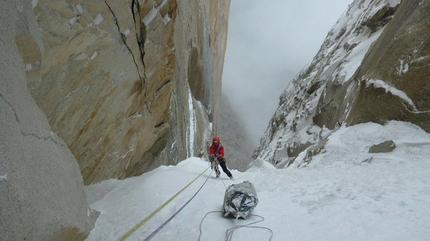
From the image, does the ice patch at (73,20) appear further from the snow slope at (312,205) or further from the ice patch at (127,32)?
the snow slope at (312,205)

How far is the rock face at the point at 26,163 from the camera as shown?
2.33 metres

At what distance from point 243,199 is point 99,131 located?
12.1 feet

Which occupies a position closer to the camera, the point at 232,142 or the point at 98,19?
the point at 98,19

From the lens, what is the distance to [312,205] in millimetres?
4527

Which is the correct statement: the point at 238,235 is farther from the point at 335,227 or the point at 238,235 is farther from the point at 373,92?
the point at 373,92

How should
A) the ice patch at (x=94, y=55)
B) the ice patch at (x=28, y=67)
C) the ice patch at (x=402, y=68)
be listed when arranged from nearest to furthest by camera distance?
the ice patch at (x=28, y=67), the ice patch at (x=94, y=55), the ice patch at (x=402, y=68)

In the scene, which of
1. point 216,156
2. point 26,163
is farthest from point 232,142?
point 26,163

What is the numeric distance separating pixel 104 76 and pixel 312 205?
455 centimetres

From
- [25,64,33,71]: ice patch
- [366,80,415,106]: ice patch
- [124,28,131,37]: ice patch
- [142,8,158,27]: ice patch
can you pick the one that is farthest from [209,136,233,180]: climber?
[25,64,33,71]: ice patch

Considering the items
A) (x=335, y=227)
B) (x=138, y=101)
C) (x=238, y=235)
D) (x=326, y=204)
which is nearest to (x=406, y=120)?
(x=326, y=204)

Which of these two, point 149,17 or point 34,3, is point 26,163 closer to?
point 34,3

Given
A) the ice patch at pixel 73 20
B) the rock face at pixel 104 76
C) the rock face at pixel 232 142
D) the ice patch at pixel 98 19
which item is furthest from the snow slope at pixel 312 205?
the rock face at pixel 232 142

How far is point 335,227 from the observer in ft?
11.5

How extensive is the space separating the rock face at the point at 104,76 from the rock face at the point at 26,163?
29 cm
